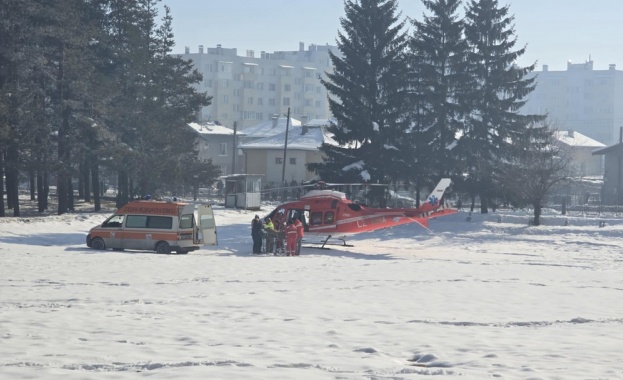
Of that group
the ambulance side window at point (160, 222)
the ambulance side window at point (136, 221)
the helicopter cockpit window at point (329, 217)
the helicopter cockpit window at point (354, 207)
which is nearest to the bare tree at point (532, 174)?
Answer: the helicopter cockpit window at point (354, 207)

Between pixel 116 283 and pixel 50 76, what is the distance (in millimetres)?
28508

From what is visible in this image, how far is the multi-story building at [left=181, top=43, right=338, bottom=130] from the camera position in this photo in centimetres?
18225

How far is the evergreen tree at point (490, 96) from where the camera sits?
184ft

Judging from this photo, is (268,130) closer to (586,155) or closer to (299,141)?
(299,141)

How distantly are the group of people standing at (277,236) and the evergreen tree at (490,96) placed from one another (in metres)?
23.8

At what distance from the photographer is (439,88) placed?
56.3 metres

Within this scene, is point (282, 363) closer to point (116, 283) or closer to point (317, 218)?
point (116, 283)

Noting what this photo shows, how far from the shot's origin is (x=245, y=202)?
6175cm

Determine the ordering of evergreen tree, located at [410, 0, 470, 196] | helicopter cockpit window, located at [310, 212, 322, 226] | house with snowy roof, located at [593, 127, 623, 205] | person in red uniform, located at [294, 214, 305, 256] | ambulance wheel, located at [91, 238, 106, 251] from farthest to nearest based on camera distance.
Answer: house with snowy roof, located at [593, 127, 623, 205] < evergreen tree, located at [410, 0, 470, 196] < helicopter cockpit window, located at [310, 212, 322, 226] < person in red uniform, located at [294, 214, 305, 256] < ambulance wheel, located at [91, 238, 106, 251]

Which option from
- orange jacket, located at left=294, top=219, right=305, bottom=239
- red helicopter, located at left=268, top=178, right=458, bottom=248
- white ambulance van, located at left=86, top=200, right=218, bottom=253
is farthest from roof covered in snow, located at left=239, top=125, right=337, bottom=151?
white ambulance van, located at left=86, top=200, right=218, bottom=253

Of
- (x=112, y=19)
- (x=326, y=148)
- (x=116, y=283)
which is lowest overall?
(x=116, y=283)

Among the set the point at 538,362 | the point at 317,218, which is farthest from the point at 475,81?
the point at 538,362

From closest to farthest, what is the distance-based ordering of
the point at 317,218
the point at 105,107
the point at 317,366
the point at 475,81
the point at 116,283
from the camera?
the point at 317,366 → the point at 116,283 → the point at 317,218 → the point at 105,107 → the point at 475,81

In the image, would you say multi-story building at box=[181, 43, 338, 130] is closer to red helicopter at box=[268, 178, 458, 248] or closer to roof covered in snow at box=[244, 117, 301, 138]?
roof covered in snow at box=[244, 117, 301, 138]
